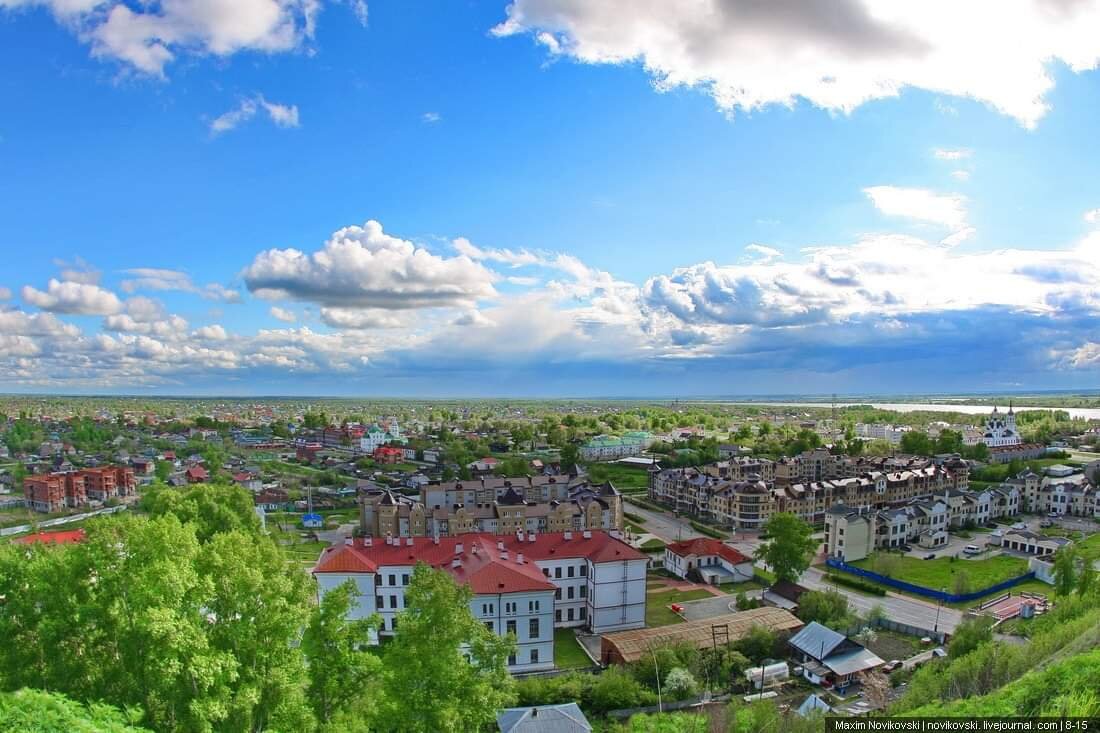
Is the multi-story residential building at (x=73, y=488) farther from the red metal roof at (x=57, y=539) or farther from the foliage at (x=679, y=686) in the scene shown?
the foliage at (x=679, y=686)

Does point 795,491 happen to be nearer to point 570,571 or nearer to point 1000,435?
point 570,571

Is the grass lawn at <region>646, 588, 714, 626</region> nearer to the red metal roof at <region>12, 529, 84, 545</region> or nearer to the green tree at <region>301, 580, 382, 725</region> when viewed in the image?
the green tree at <region>301, 580, 382, 725</region>

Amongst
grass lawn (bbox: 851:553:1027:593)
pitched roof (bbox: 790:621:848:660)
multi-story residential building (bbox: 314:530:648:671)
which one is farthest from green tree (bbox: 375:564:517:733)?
grass lawn (bbox: 851:553:1027:593)

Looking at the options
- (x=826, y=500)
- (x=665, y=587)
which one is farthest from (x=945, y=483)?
(x=665, y=587)

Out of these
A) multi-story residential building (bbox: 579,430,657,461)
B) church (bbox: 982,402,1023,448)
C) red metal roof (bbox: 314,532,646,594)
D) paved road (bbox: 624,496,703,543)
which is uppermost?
church (bbox: 982,402,1023,448)

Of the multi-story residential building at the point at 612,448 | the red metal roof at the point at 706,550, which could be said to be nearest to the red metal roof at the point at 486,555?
the red metal roof at the point at 706,550

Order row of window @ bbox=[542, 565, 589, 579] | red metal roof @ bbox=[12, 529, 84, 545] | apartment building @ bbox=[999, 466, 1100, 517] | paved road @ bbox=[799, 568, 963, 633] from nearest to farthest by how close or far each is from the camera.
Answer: red metal roof @ bbox=[12, 529, 84, 545] → paved road @ bbox=[799, 568, 963, 633] → row of window @ bbox=[542, 565, 589, 579] → apartment building @ bbox=[999, 466, 1100, 517]

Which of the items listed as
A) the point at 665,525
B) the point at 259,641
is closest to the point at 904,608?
the point at 665,525
